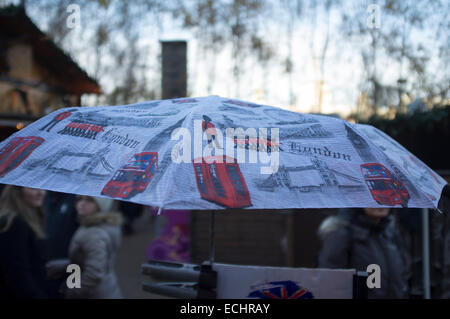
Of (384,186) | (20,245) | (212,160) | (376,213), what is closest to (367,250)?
(376,213)

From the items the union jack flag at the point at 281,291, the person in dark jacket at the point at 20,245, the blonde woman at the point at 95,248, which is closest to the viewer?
the union jack flag at the point at 281,291

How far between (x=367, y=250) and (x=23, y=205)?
2577 millimetres

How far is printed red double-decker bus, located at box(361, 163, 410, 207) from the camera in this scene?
1980mm

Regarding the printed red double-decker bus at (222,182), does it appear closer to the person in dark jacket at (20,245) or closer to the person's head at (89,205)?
the person in dark jacket at (20,245)

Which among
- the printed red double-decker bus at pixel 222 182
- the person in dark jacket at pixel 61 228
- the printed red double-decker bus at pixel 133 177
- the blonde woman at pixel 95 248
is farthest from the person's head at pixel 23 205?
the printed red double-decker bus at pixel 222 182

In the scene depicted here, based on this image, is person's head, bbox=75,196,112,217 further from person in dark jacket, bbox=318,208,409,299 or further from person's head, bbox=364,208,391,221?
person's head, bbox=364,208,391,221

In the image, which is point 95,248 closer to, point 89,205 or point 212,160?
point 89,205

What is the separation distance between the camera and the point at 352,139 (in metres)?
2.28

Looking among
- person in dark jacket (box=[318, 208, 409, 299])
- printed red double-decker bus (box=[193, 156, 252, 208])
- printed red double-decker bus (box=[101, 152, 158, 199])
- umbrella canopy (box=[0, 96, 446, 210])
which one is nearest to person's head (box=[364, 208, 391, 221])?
person in dark jacket (box=[318, 208, 409, 299])

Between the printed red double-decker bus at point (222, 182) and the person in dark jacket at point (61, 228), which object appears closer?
the printed red double-decker bus at point (222, 182)

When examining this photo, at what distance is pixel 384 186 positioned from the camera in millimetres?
2039

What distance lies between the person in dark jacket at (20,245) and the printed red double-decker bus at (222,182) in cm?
180

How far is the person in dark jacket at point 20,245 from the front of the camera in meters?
2.94
